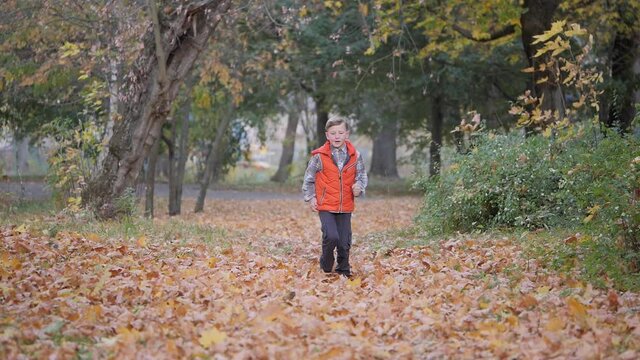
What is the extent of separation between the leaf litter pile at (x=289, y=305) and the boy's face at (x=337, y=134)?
139 centimetres

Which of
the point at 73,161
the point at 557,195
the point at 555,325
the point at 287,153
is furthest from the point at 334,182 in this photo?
the point at 287,153

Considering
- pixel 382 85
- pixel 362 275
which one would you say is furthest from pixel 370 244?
pixel 382 85

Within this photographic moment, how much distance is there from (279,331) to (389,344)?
0.75m

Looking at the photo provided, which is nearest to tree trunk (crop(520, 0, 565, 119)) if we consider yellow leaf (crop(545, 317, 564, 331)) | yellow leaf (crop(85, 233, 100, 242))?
yellow leaf (crop(85, 233, 100, 242))

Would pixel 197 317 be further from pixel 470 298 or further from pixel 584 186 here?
pixel 584 186

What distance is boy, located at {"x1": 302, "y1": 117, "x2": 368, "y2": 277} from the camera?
9039 mm

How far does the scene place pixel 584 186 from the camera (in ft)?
28.3

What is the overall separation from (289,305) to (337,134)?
2.45 meters

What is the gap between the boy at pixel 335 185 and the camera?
356 inches

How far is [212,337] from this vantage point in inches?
220

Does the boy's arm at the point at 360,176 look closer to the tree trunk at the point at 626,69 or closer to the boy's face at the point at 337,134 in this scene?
the boy's face at the point at 337,134

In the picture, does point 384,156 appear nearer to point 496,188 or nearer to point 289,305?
point 496,188

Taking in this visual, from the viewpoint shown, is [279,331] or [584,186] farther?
[584,186]

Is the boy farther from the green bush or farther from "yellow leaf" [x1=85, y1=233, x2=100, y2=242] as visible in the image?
"yellow leaf" [x1=85, y1=233, x2=100, y2=242]
